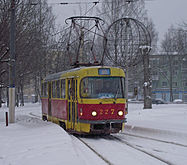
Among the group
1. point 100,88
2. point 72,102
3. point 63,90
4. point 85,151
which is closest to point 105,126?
point 100,88

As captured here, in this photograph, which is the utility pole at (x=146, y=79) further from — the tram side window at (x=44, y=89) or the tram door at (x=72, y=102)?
the tram door at (x=72, y=102)

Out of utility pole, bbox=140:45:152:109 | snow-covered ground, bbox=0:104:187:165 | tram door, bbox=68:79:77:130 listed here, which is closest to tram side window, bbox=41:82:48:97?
tram door, bbox=68:79:77:130

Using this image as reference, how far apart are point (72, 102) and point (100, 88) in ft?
4.87

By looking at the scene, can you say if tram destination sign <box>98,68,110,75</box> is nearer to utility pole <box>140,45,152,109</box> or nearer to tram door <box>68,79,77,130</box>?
tram door <box>68,79,77,130</box>

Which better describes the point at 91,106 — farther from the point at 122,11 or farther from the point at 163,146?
the point at 122,11

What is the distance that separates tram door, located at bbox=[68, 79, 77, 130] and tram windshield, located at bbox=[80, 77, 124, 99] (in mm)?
610

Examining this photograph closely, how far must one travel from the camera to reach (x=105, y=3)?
3469 centimetres

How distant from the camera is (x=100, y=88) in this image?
13.8 meters

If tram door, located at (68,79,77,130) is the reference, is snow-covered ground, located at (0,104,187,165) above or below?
below

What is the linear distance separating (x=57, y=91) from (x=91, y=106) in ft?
13.3

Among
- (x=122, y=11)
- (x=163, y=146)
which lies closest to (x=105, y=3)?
(x=122, y=11)

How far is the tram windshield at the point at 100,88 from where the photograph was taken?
13.7 m

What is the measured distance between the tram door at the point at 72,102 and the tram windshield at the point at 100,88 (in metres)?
0.61

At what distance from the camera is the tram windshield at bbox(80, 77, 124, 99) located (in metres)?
13.7
